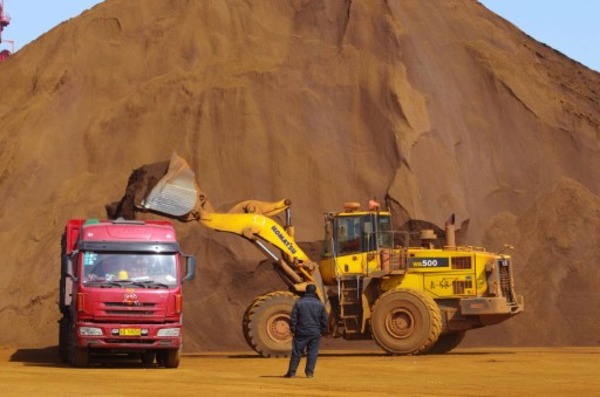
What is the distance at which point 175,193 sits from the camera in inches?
1399

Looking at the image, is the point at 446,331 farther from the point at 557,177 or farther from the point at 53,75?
the point at 53,75

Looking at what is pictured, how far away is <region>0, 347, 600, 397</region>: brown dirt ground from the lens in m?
20.8

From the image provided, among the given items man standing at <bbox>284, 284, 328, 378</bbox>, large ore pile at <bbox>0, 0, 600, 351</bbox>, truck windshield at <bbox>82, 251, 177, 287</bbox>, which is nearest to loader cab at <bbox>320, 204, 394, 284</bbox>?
truck windshield at <bbox>82, 251, 177, 287</bbox>

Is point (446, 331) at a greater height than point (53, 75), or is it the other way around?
point (53, 75)

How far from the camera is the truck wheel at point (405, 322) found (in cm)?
3369

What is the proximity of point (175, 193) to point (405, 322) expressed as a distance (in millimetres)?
7194

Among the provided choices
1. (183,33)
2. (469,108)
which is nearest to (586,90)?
(469,108)

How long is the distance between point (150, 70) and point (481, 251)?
21685 mm

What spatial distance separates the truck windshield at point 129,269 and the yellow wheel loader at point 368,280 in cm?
712

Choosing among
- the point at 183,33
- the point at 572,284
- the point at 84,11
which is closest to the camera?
the point at 572,284

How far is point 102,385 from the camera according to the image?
22.0 meters

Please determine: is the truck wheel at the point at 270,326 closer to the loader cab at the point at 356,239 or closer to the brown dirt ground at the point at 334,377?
the brown dirt ground at the point at 334,377

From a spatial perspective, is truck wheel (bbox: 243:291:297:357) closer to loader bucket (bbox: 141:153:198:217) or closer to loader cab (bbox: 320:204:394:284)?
loader cab (bbox: 320:204:394:284)

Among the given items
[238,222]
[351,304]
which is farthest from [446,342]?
[238,222]
